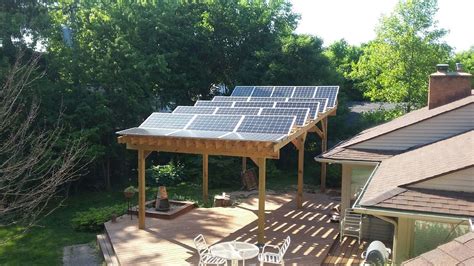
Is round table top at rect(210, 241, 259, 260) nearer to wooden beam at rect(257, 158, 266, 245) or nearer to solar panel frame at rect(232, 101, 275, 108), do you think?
wooden beam at rect(257, 158, 266, 245)

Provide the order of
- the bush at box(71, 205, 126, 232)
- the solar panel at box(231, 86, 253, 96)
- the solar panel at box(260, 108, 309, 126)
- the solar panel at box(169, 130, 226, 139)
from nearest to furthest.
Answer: the solar panel at box(169, 130, 226, 139) < the solar panel at box(260, 108, 309, 126) < the bush at box(71, 205, 126, 232) < the solar panel at box(231, 86, 253, 96)

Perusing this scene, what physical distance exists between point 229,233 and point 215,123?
10.4 ft

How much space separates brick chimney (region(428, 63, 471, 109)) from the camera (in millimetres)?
14203

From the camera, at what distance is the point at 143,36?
906 inches

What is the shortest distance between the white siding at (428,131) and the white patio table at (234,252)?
524cm

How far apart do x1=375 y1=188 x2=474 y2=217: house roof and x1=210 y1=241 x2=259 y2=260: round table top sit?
2.83m

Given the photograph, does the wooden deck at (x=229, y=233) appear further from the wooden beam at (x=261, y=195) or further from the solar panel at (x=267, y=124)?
the solar panel at (x=267, y=124)

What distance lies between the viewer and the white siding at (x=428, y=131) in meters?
11.5

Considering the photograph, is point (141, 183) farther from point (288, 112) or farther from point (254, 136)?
point (288, 112)

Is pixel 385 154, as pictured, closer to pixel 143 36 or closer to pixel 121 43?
pixel 121 43

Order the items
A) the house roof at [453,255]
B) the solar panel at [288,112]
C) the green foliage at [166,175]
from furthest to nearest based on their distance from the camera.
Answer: the green foliage at [166,175] < the solar panel at [288,112] < the house roof at [453,255]

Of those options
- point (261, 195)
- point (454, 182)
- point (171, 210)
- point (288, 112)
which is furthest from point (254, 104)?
point (454, 182)

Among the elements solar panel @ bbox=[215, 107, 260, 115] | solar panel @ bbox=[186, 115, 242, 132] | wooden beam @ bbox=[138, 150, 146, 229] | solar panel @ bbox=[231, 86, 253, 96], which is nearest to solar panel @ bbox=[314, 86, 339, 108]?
solar panel @ bbox=[231, 86, 253, 96]

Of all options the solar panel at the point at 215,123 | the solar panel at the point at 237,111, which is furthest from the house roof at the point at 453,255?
the solar panel at the point at 237,111
